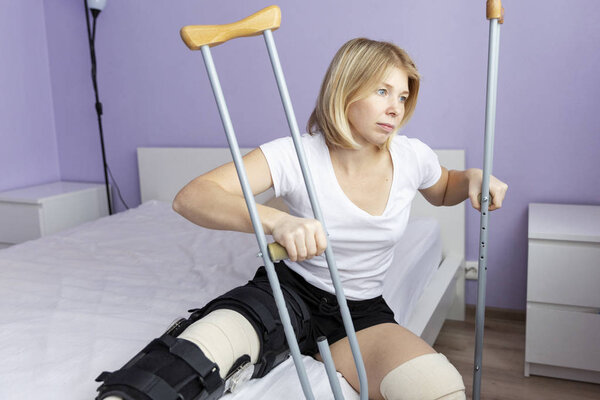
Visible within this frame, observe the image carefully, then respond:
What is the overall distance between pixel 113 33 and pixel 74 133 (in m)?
0.66

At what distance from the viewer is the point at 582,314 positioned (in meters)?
1.94

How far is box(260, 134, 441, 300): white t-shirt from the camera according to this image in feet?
4.06

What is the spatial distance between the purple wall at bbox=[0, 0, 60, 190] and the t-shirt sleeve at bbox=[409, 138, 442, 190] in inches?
103

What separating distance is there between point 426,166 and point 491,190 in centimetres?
22

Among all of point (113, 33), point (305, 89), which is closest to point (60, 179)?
point (113, 33)

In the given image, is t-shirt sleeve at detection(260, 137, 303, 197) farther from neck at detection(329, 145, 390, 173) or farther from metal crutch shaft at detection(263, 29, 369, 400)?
metal crutch shaft at detection(263, 29, 369, 400)

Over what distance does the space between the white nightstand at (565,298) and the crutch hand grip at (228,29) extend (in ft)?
4.67

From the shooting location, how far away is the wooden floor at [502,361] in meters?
1.95

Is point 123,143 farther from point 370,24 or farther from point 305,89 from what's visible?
point 370,24

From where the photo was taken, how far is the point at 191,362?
97 cm

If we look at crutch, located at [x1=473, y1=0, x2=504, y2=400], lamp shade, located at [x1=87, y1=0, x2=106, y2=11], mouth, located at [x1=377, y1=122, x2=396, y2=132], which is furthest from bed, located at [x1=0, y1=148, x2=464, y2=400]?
lamp shade, located at [x1=87, y1=0, x2=106, y2=11]

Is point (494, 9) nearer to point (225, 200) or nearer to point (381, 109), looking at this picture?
point (381, 109)

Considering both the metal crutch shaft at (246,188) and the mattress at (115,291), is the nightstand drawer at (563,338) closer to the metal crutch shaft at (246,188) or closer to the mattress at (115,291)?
the mattress at (115,291)

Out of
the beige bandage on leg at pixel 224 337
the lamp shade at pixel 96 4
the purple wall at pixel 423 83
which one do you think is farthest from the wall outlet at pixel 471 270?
the lamp shade at pixel 96 4
